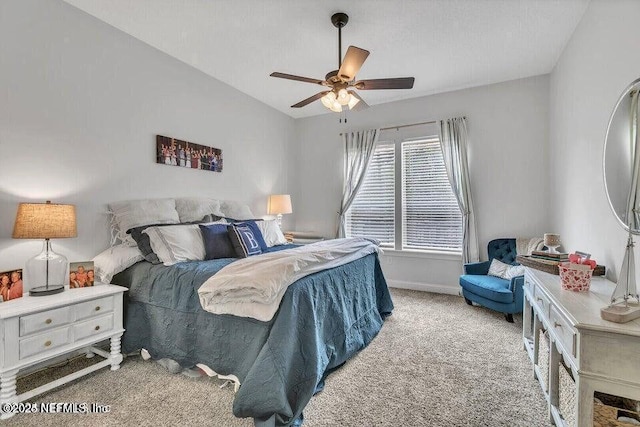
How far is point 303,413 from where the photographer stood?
183cm

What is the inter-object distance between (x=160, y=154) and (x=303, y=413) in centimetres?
280

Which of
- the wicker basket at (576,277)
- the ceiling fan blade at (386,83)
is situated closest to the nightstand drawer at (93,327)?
the ceiling fan blade at (386,83)

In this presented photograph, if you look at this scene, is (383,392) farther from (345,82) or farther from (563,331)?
(345,82)

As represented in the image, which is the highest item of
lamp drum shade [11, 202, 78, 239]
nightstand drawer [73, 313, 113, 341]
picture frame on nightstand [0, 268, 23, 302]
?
lamp drum shade [11, 202, 78, 239]

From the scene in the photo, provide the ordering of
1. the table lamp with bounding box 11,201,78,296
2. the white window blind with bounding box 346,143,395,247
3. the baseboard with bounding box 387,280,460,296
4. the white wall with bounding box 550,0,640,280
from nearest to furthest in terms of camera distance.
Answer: the white wall with bounding box 550,0,640,280 < the table lamp with bounding box 11,201,78,296 < the baseboard with bounding box 387,280,460,296 < the white window blind with bounding box 346,143,395,247

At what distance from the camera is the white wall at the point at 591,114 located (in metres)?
1.88

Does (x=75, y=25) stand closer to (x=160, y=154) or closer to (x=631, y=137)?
(x=160, y=154)

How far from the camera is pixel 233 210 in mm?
3734

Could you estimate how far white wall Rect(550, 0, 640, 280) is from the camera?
1880 millimetres

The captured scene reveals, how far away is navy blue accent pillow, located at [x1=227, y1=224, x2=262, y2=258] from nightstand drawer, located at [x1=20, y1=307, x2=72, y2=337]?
130 cm

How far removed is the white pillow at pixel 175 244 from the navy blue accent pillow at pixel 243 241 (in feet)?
0.99

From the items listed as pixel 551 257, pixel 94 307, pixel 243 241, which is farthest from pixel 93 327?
pixel 551 257

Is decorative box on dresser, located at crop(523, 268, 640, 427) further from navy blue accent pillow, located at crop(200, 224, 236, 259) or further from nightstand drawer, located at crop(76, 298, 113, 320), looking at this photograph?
nightstand drawer, located at crop(76, 298, 113, 320)

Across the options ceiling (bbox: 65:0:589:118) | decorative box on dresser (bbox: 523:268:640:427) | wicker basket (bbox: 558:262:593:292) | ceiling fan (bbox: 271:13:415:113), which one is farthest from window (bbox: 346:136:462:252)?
decorative box on dresser (bbox: 523:268:640:427)
